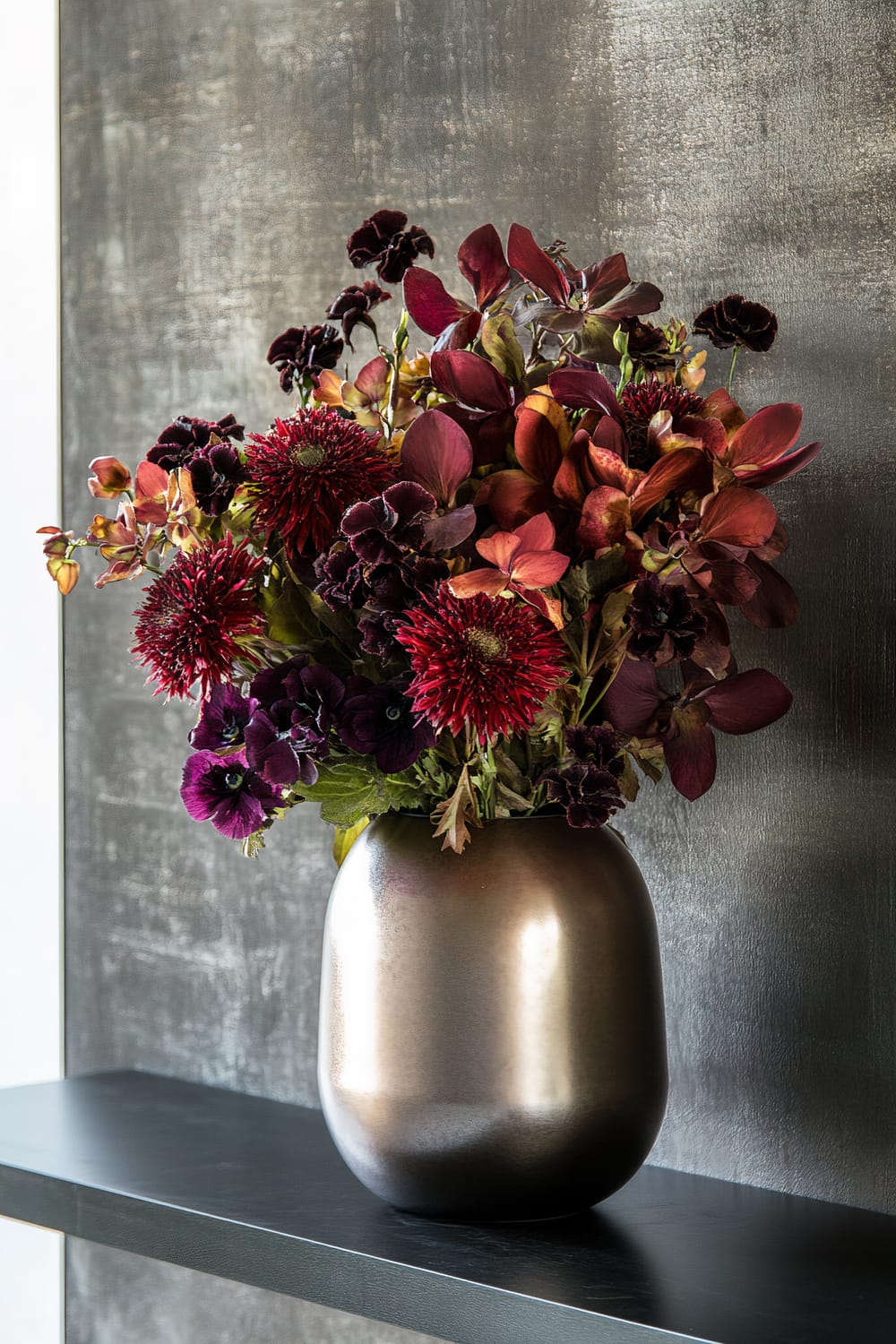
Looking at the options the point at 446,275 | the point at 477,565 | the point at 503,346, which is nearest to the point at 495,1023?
the point at 477,565

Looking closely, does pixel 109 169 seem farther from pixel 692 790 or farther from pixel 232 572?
pixel 692 790

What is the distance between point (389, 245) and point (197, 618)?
0.23m

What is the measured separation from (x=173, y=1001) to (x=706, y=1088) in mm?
477

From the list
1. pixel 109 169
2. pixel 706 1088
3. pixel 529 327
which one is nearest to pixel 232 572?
pixel 529 327

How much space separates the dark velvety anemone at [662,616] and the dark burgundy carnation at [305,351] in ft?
0.81

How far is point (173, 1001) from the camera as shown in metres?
1.14

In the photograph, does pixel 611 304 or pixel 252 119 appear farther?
pixel 252 119

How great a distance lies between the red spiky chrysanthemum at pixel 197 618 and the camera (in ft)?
2.09

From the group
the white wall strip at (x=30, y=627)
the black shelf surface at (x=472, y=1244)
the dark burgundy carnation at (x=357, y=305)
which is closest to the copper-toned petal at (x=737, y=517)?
the dark burgundy carnation at (x=357, y=305)

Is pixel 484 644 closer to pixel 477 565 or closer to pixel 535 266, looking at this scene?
pixel 477 565

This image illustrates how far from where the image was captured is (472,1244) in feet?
2.20

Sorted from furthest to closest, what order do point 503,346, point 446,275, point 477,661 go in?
point 446,275 → point 503,346 → point 477,661

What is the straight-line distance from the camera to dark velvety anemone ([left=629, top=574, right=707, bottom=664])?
23.9 inches

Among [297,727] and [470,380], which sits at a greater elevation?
[470,380]
